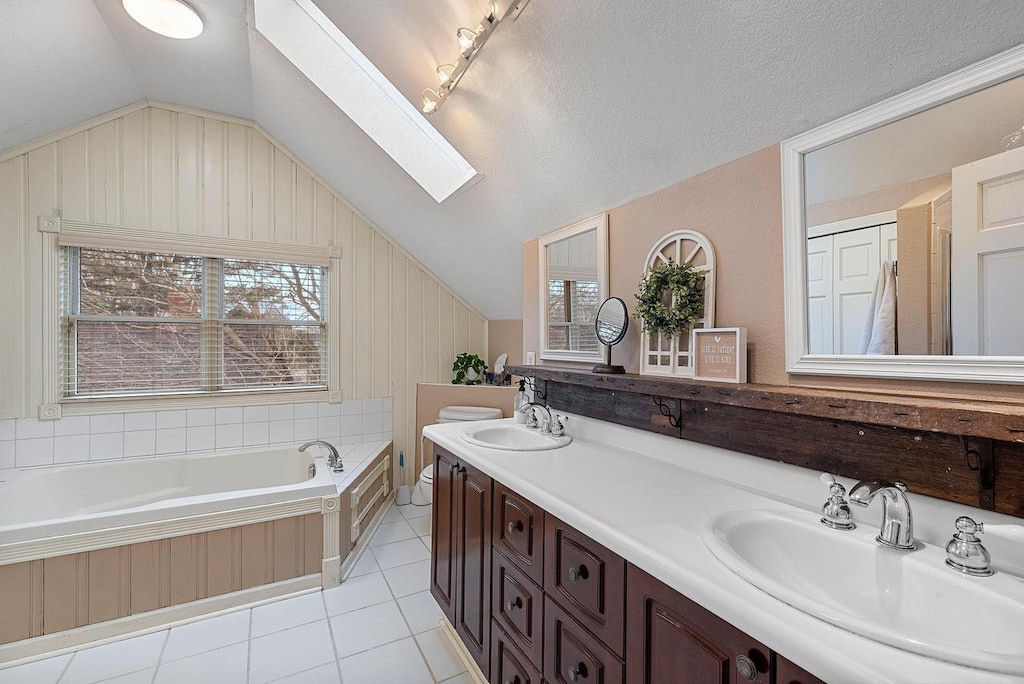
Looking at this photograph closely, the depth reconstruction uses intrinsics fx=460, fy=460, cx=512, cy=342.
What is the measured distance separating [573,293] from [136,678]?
2.35 metres

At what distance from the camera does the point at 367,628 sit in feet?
6.87

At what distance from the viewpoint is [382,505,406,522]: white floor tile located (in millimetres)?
3311

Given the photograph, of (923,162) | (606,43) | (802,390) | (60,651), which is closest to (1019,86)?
(923,162)

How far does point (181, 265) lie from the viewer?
305cm

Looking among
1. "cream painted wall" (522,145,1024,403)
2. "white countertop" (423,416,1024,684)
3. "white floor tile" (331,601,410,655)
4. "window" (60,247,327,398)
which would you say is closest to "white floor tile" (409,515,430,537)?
"white floor tile" (331,601,410,655)

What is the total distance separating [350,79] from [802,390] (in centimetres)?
250

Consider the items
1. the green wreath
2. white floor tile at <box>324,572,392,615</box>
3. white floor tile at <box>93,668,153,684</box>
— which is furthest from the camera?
white floor tile at <box>324,572,392,615</box>

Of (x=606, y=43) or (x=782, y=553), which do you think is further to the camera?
(x=606, y=43)

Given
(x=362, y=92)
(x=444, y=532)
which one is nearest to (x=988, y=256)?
(x=444, y=532)

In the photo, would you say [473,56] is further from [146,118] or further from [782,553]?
[146,118]

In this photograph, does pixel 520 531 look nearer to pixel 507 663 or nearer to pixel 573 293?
pixel 507 663

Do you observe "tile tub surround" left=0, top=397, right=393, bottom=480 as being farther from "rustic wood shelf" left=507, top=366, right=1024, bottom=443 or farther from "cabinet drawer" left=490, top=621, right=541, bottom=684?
"rustic wood shelf" left=507, top=366, right=1024, bottom=443

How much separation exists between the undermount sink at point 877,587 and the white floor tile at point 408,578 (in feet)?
6.27

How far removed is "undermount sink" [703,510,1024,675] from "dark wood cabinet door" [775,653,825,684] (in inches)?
3.1
